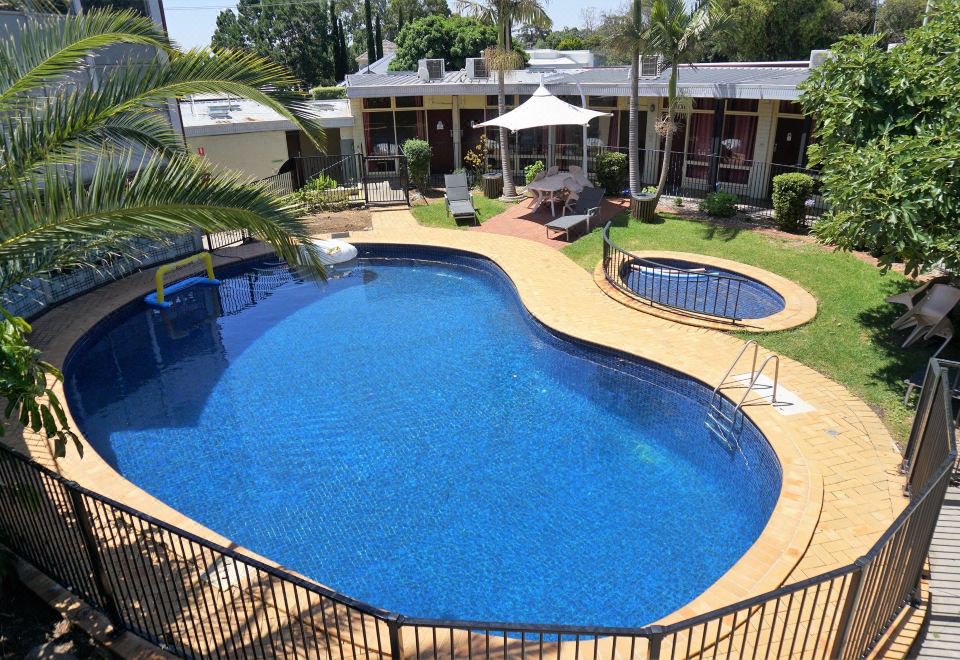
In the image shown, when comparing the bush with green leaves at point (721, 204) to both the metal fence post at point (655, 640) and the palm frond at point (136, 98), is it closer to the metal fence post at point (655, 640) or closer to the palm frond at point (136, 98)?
the palm frond at point (136, 98)

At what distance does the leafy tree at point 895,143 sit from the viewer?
307 inches

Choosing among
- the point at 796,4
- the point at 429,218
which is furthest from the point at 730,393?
the point at 796,4

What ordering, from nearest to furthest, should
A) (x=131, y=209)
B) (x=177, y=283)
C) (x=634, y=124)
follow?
(x=131, y=209), (x=177, y=283), (x=634, y=124)

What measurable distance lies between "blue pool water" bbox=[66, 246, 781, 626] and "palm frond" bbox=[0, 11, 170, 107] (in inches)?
191

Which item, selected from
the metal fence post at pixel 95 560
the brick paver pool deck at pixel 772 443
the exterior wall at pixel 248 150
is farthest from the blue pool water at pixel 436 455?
the exterior wall at pixel 248 150

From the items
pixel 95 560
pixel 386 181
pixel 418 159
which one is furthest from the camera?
pixel 386 181

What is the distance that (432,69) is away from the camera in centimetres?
2377

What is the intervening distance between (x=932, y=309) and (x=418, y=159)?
14.8m

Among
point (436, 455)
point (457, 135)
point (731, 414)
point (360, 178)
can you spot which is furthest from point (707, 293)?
point (360, 178)

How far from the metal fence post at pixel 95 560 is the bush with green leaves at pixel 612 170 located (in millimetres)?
16547

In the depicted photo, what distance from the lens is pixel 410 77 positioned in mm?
25312

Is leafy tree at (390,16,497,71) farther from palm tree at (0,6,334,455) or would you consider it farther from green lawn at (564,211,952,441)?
palm tree at (0,6,334,455)

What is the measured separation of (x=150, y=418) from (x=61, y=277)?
5.59 meters

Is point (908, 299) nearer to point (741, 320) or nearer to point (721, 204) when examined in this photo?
point (741, 320)
